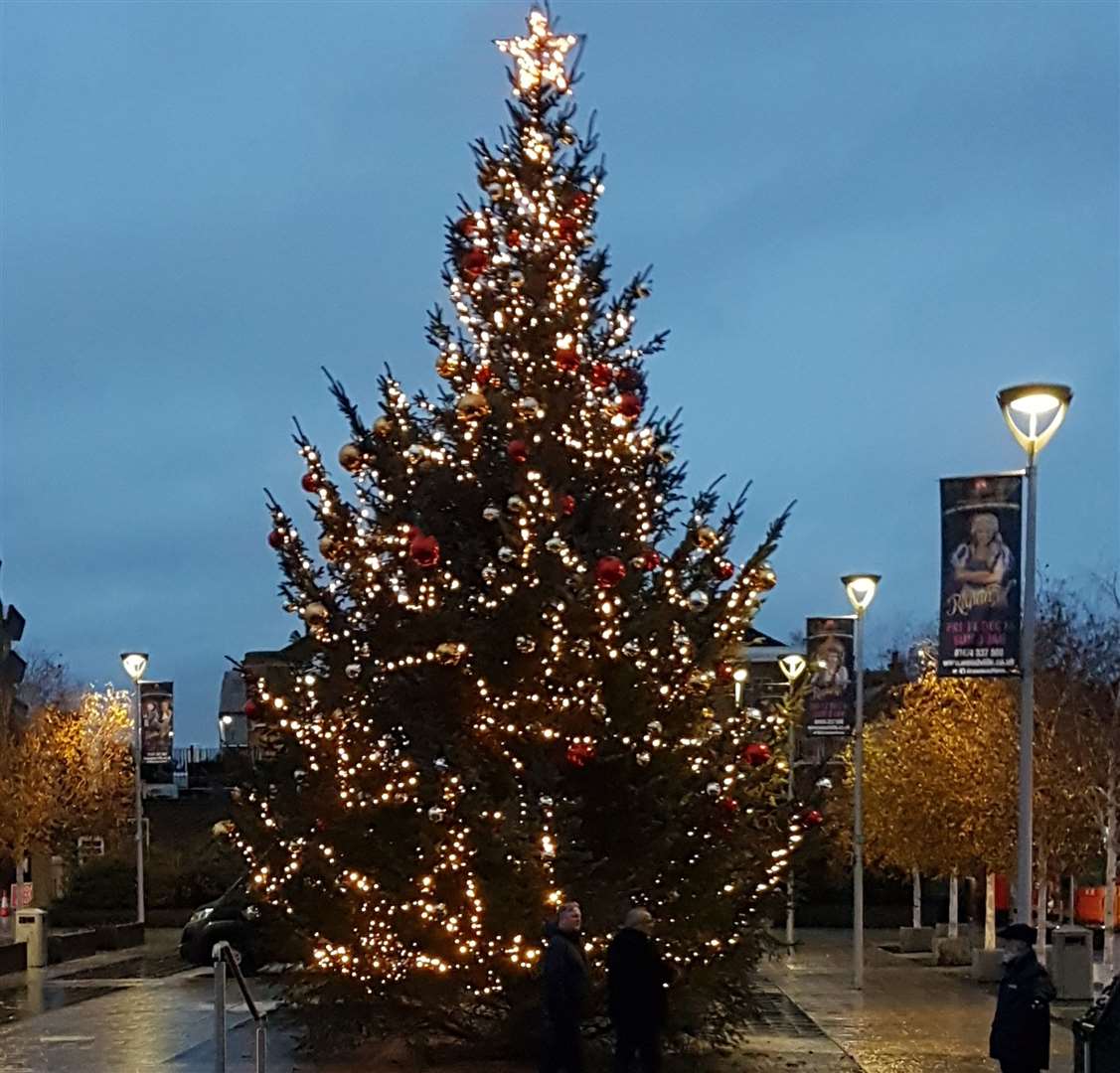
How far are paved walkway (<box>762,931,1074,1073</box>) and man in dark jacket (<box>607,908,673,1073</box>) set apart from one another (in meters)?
3.75

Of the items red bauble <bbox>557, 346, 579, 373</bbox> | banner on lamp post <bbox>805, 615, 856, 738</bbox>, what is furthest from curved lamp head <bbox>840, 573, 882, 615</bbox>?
red bauble <bbox>557, 346, 579, 373</bbox>

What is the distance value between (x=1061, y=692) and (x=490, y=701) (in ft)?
50.9

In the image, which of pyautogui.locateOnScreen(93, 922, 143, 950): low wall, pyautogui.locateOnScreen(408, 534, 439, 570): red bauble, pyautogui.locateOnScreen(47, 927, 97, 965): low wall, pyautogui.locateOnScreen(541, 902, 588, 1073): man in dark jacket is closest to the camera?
pyautogui.locateOnScreen(541, 902, 588, 1073): man in dark jacket

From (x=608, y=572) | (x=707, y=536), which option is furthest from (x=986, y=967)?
(x=608, y=572)

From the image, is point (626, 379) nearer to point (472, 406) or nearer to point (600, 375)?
point (600, 375)

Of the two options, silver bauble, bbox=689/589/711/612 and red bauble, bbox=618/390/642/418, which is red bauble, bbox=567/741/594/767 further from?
red bauble, bbox=618/390/642/418

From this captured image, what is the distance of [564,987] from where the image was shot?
42.3ft

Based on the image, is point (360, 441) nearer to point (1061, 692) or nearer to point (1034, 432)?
point (1034, 432)

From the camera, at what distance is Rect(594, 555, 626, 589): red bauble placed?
14883 millimetres

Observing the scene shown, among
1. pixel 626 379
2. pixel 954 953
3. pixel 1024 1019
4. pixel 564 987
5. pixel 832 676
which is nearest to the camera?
pixel 1024 1019

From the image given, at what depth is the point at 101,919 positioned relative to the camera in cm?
4578

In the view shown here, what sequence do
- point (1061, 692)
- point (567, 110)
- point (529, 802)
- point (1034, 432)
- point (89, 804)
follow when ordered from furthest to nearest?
point (89, 804)
point (1061, 692)
point (567, 110)
point (1034, 432)
point (529, 802)

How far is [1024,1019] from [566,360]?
300 inches

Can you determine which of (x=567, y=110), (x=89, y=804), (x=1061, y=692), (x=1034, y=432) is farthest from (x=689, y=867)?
(x=89, y=804)
